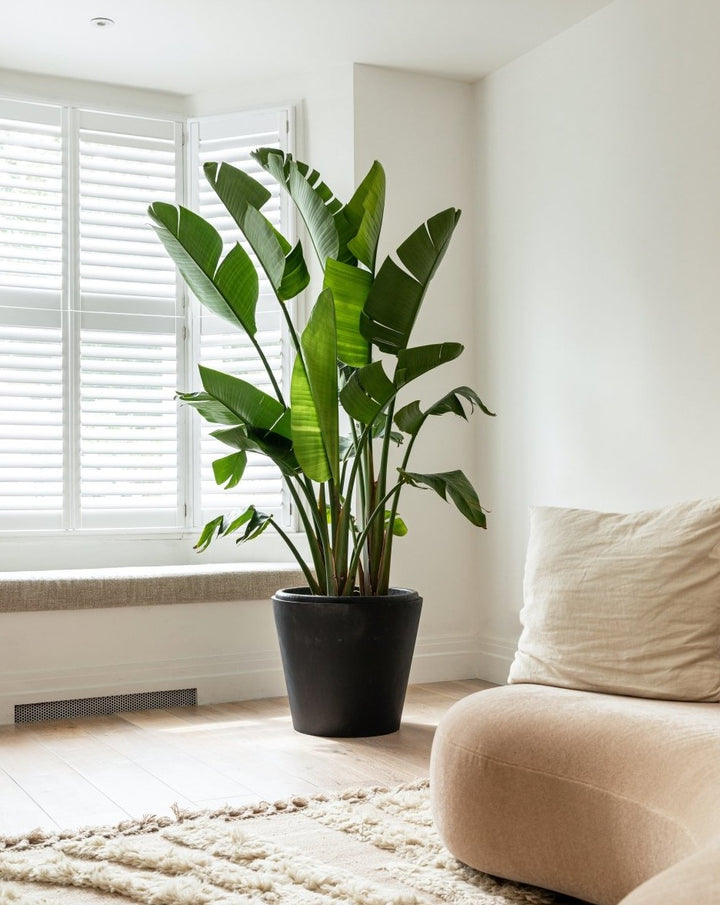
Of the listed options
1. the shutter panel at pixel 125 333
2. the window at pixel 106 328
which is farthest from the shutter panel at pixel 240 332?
the shutter panel at pixel 125 333

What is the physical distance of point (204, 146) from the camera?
15.5 feet

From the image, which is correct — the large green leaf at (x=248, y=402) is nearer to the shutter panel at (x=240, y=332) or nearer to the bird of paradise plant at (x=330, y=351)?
the bird of paradise plant at (x=330, y=351)

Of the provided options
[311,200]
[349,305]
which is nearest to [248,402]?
[349,305]

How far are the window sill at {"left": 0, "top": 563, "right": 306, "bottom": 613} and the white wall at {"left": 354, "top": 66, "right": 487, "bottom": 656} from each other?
59cm

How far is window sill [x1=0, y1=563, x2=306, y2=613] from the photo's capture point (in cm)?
384

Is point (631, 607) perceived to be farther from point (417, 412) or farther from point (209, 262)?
point (209, 262)

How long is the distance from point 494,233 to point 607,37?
919 millimetres

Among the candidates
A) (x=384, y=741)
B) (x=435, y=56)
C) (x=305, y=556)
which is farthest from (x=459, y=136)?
(x=384, y=741)

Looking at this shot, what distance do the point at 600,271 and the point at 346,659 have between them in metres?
1.63

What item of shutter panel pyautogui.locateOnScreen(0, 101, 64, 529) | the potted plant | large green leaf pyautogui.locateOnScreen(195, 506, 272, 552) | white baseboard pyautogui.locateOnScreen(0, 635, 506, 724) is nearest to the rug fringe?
the potted plant

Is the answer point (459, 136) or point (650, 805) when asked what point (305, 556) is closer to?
point (459, 136)

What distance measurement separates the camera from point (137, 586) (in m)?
3.98

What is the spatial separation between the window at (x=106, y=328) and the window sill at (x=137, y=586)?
395 mm

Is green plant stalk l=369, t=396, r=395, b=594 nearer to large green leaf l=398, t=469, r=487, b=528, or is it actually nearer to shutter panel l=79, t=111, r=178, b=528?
large green leaf l=398, t=469, r=487, b=528
